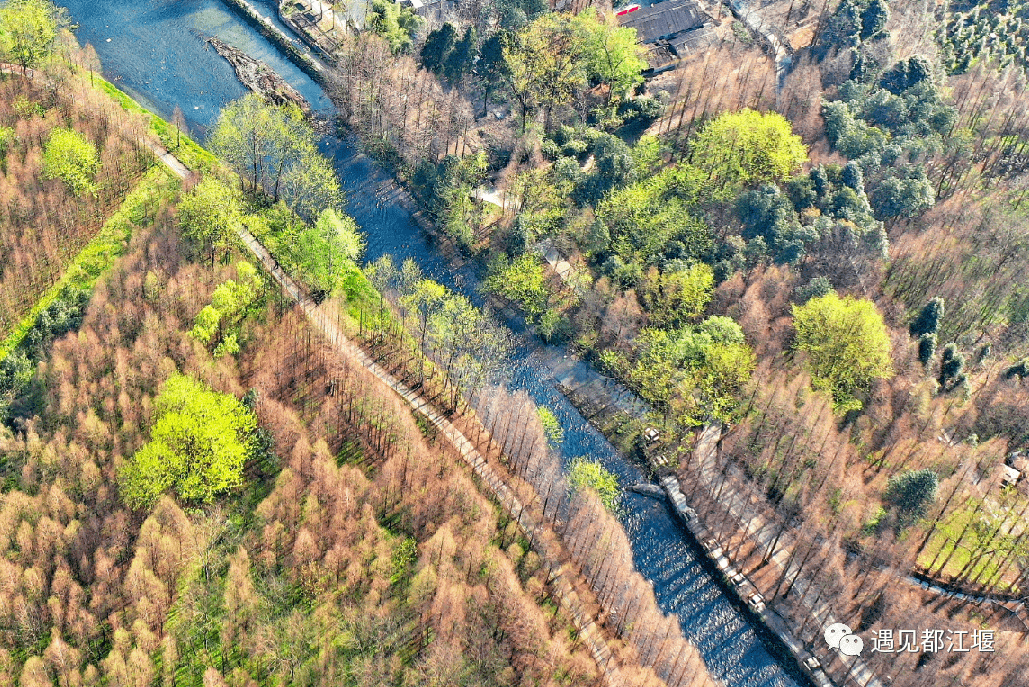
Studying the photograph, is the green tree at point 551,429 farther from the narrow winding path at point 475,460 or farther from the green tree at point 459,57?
the green tree at point 459,57

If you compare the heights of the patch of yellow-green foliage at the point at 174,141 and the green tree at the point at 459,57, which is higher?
the green tree at the point at 459,57

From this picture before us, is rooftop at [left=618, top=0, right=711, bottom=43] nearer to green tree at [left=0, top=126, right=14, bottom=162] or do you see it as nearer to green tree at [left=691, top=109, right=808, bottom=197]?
green tree at [left=691, top=109, right=808, bottom=197]

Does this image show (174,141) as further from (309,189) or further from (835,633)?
(835,633)

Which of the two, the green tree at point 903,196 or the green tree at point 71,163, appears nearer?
the green tree at point 71,163

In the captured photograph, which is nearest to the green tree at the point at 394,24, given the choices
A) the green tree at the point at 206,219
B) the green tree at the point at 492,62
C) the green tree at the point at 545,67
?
the green tree at the point at 492,62

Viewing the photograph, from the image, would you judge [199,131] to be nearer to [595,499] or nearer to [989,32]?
[595,499]

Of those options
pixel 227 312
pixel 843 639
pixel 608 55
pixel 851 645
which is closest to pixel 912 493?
pixel 843 639
